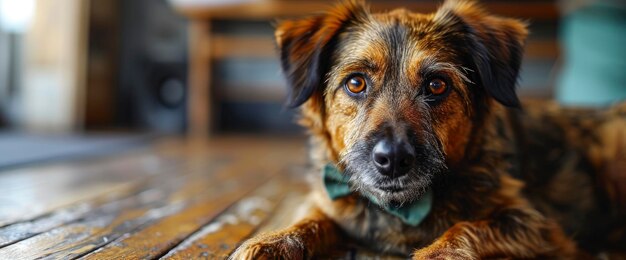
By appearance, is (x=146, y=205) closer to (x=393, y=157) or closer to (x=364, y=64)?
(x=364, y=64)

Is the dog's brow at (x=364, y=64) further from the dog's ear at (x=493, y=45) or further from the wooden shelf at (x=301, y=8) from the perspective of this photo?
the wooden shelf at (x=301, y=8)

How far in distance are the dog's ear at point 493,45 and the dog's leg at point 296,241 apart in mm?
779

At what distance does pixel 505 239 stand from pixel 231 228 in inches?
42.0

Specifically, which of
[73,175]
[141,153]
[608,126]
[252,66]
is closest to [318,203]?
[608,126]

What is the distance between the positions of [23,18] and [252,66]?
3456 mm

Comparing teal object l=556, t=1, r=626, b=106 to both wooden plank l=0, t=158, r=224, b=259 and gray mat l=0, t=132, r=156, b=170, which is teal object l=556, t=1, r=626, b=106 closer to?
wooden plank l=0, t=158, r=224, b=259

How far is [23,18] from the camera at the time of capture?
25.0 ft

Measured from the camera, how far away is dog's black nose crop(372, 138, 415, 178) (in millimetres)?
1549

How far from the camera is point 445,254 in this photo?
1.58 meters

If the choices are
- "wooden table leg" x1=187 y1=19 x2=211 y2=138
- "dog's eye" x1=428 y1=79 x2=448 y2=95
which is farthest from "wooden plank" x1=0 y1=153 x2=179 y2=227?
"wooden table leg" x1=187 y1=19 x2=211 y2=138

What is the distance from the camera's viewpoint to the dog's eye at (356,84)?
6.30ft

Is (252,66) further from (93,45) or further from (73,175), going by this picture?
(73,175)

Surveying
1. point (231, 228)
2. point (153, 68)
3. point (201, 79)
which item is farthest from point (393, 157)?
point (153, 68)

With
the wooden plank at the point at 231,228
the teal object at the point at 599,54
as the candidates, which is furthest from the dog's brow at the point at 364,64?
the teal object at the point at 599,54
